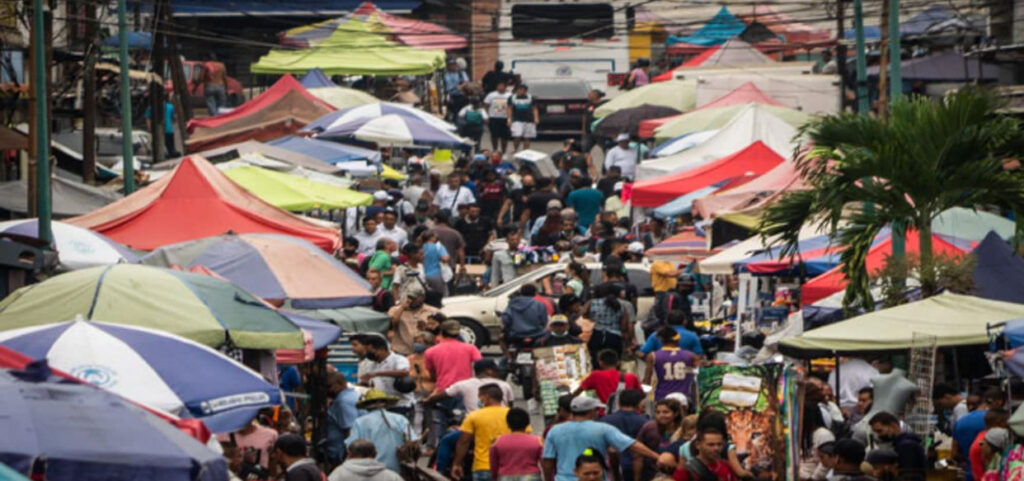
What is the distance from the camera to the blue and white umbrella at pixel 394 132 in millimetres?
35750

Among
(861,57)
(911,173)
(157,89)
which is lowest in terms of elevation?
(157,89)

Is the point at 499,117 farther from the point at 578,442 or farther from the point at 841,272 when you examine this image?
the point at 578,442

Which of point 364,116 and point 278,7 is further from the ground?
point 278,7

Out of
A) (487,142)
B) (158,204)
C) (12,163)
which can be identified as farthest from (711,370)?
(487,142)

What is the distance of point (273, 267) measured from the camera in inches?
750

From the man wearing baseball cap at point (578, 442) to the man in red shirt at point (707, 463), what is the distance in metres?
1.01

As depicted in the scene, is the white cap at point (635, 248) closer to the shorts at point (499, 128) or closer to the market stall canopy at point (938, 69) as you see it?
the market stall canopy at point (938, 69)

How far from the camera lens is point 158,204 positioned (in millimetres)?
23203

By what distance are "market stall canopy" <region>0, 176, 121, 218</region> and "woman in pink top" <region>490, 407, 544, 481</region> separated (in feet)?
43.2

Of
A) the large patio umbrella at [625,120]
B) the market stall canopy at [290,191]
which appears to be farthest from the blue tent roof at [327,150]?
the large patio umbrella at [625,120]

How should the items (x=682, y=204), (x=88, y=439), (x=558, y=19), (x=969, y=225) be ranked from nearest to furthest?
(x=88, y=439)
(x=969, y=225)
(x=682, y=204)
(x=558, y=19)

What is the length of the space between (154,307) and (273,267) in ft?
15.5

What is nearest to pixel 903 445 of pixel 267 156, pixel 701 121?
pixel 267 156

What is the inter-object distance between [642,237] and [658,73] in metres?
26.9
